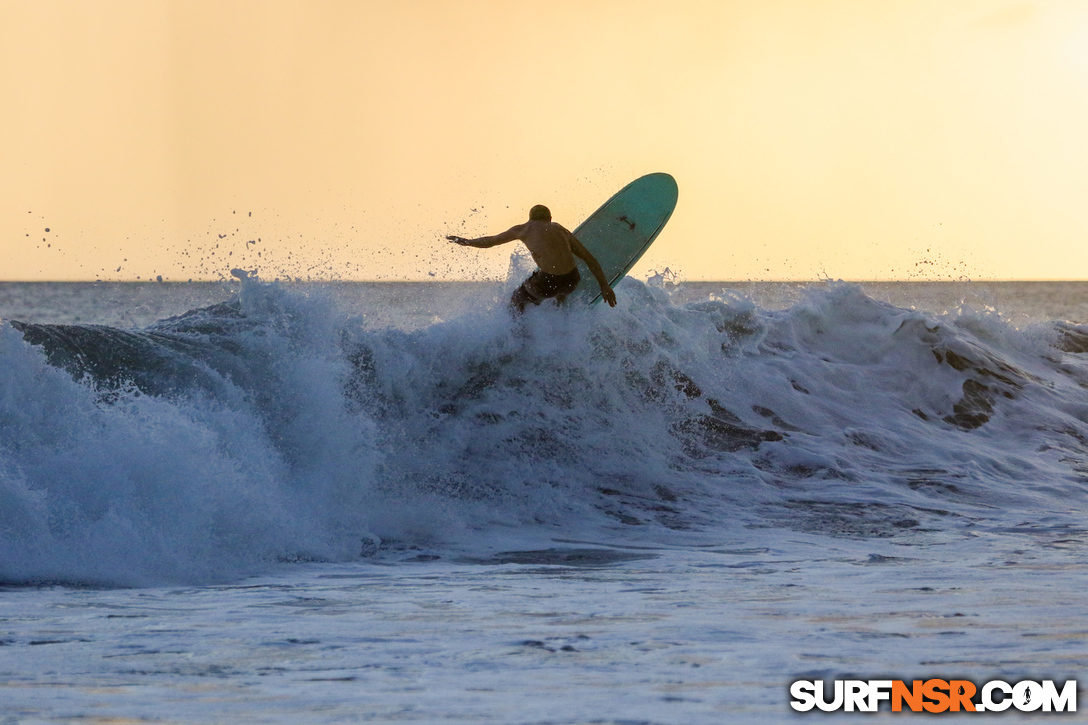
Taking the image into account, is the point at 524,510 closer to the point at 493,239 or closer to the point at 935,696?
the point at 493,239

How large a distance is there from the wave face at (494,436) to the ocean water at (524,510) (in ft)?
0.09

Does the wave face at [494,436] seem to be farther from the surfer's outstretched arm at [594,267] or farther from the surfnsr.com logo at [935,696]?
the surfnsr.com logo at [935,696]

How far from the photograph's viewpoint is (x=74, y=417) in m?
6.28

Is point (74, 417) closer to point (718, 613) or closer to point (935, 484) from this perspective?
point (718, 613)

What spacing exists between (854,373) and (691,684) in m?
8.43

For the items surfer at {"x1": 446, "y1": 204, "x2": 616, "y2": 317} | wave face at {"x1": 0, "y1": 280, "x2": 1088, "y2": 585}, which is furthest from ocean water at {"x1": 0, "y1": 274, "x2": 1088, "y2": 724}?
surfer at {"x1": 446, "y1": 204, "x2": 616, "y2": 317}

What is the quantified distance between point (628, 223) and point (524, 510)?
399cm

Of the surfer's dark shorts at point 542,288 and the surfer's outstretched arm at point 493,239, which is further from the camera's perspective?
the surfer's dark shorts at point 542,288

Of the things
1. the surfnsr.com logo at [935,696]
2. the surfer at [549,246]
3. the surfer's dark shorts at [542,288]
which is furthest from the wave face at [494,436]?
the surfnsr.com logo at [935,696]

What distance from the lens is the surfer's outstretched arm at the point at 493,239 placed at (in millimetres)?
9031

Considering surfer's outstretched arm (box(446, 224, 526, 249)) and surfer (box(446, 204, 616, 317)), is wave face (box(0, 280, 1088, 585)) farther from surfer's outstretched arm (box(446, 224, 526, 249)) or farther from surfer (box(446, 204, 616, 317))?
surfer's outstretched arm (box(446, 224, 526, 249))

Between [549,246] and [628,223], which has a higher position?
[628,223]

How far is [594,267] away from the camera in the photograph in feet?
30.2

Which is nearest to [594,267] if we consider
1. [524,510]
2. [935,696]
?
[524,510]
